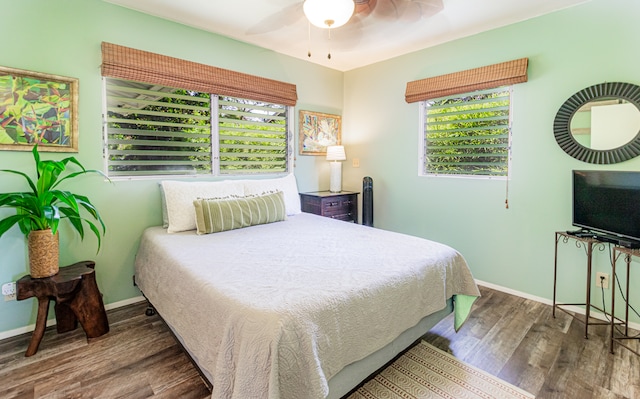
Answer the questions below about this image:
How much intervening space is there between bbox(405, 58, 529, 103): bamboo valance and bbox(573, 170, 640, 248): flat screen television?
1.02m

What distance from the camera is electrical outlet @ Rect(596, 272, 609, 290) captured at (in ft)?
8.24

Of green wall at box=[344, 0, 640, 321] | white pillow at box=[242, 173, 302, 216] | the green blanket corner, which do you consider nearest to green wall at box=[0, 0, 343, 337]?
white pillow at box=[242, 173, 302, 216]

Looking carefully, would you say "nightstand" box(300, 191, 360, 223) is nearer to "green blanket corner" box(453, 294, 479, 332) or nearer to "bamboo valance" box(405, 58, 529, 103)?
"bamboo valance" box(405, 58, 529, 103)

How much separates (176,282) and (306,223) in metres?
1.37

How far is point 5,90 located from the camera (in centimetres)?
219

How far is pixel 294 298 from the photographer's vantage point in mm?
1398

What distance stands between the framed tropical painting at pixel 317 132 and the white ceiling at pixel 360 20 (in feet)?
2.68

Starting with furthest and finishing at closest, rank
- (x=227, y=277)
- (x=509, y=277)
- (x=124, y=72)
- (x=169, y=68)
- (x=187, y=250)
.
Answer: (x=509, y=277), (x=169, y=68), (x=124, y=72), (x=187, y=250), (x=227, y=277)

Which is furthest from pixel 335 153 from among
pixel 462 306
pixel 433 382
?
pixel 433 382

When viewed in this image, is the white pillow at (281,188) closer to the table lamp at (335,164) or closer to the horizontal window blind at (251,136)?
the horizontal window blind at (251,136)

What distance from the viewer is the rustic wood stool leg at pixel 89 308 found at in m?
2.21

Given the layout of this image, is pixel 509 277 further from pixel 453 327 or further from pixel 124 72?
pixel 124 72

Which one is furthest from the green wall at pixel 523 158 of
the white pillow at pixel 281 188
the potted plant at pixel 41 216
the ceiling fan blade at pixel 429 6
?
the potted plant at pixel 41 216

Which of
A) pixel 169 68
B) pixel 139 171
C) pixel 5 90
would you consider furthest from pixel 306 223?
pixel 5 90
